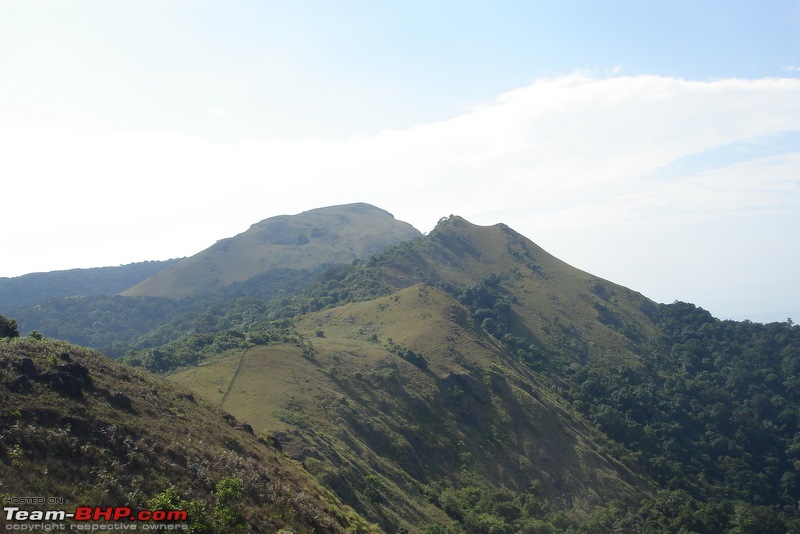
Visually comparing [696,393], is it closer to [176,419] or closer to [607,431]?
[607,431]

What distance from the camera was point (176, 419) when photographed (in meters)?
33.5

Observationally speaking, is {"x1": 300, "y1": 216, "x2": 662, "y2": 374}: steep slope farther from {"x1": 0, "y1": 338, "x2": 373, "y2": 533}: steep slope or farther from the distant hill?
{"x1": 0, "y1": 338, "x2": 373, "y2": 533}: steep slope

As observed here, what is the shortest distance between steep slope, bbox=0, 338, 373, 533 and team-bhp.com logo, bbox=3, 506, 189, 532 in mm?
534

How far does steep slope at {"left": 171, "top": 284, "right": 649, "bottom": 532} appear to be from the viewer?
160 ft

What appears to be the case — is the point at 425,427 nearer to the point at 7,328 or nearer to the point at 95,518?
the point at 7,328

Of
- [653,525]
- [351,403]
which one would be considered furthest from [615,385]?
[351,403]

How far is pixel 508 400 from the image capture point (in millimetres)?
73938

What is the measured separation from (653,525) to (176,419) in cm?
4971

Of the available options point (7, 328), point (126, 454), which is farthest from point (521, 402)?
point (7, 328)

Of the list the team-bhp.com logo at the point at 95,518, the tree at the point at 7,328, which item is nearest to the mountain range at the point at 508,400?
the team-bhp.com logo at the point at 95,518

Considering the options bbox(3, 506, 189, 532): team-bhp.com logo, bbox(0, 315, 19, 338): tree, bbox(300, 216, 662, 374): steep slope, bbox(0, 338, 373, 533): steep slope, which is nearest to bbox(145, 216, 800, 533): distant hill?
bbox(300, 216, 662, 374): steep slope

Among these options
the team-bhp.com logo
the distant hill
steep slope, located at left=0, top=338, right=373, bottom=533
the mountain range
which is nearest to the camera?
the team-bhp.com logo

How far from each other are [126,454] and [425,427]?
1657 inches

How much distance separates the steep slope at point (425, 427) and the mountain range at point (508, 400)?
0.26 m
